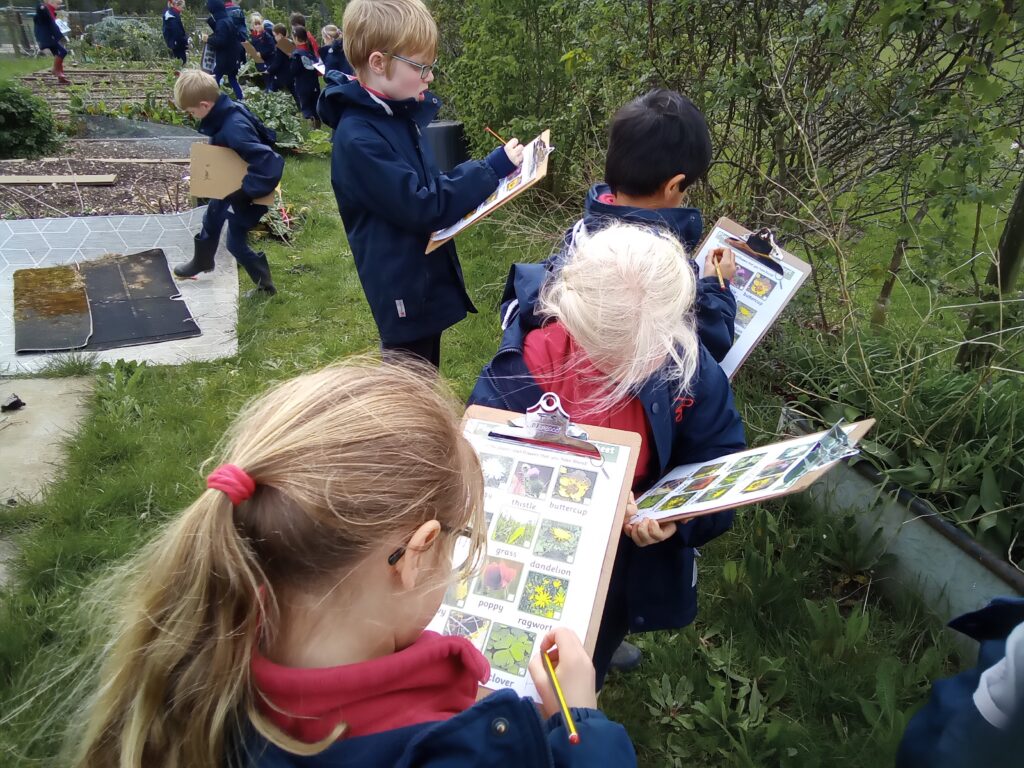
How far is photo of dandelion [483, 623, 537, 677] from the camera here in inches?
46.4

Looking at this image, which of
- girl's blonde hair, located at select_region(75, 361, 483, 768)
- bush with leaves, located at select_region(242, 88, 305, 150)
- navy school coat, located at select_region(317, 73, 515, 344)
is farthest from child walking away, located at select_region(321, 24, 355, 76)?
girl's blonde hair, located at select_region(75, 361, 483, 768)

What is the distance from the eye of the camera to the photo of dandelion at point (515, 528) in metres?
1.32

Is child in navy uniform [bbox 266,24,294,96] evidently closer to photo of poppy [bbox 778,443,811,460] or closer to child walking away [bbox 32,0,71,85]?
child walking away [bbox 32,0,71,85]

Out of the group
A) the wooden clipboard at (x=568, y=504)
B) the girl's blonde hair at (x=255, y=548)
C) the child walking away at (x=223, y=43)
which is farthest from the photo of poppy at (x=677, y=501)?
the child walking away at (x=223, y=43)

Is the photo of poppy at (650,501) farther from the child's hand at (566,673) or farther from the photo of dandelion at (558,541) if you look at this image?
the child's hand at (566,673)

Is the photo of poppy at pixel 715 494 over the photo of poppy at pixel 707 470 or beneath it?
over

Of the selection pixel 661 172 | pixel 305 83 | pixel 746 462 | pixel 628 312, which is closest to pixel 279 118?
pixel 305 83

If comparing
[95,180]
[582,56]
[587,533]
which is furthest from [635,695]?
[95,180]

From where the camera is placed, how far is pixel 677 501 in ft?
4.67

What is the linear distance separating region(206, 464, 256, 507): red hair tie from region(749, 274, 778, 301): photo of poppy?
5.01 feet

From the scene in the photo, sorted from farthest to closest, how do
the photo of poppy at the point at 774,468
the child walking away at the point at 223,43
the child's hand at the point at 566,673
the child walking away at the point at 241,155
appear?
1. the child walking away at the point at 223,43
2. the child walking away at the point at 241,155
3. the photo of poppy at the point at 774,468
4. the child's hand at the point at 566,673

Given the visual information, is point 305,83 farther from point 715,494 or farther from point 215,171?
point 715,494

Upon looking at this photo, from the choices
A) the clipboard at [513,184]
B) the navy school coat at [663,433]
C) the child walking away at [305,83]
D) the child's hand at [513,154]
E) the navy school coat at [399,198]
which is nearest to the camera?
the navy school coat at [663,433]

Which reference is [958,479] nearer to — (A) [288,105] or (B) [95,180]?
(B) [95,180]
